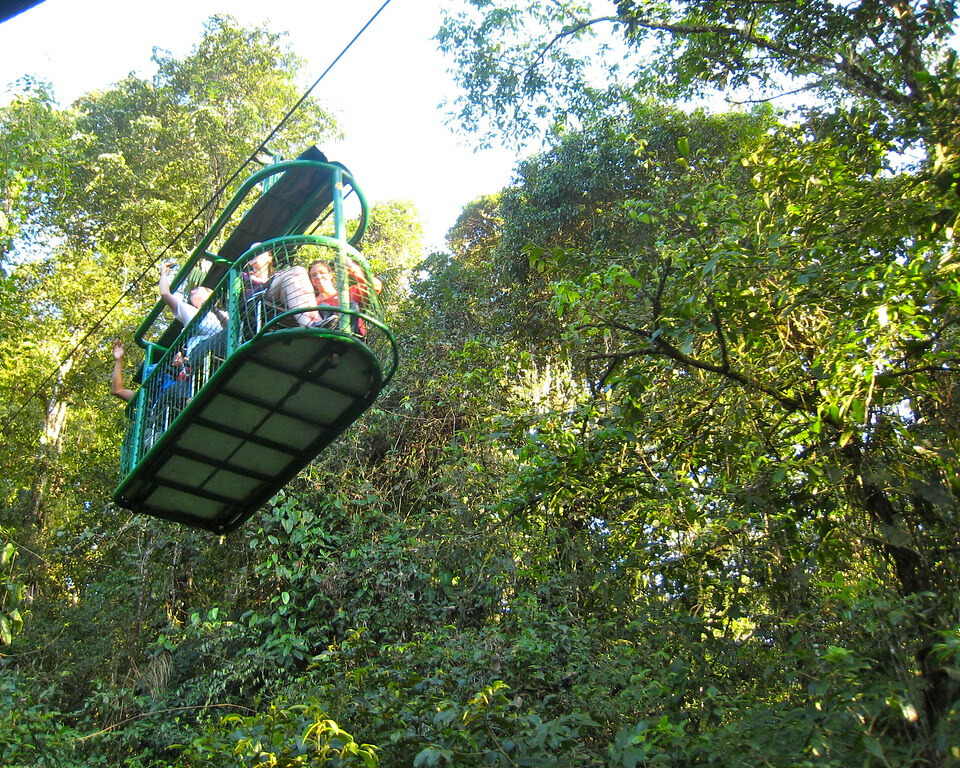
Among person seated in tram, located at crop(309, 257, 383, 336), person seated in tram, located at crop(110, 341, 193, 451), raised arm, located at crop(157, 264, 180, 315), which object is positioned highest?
raised arm, located at crop(157, 264, 180, 315)

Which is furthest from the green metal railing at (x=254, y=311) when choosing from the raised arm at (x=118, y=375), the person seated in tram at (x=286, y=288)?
the raised arm at (x=118, y=375)

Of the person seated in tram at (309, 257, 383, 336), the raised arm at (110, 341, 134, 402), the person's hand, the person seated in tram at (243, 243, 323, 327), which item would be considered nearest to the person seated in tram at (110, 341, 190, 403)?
the raised arm at (110, 341, 134, 402)

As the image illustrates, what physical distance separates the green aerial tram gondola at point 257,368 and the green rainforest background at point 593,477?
3.11 feet

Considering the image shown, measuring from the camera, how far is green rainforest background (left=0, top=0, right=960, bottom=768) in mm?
3793

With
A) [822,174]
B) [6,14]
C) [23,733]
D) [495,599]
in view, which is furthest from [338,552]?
[6,14]

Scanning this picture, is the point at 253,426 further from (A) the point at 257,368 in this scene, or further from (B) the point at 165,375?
(B) the point at 165,375

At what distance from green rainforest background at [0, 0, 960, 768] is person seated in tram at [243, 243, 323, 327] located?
1176 millimetres

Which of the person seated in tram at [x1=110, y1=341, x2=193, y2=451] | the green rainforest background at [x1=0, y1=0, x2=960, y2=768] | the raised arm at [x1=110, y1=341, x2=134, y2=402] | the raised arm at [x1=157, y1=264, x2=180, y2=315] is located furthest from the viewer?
the raised arm at [x1=110, y1=341, x2=134, y2=402]

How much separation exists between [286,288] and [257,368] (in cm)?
39

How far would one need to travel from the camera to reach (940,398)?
409 cm

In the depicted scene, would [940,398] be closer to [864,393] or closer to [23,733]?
[864,393]

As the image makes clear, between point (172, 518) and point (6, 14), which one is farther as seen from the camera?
point (172, 518)

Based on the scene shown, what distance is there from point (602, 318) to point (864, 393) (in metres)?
1.30

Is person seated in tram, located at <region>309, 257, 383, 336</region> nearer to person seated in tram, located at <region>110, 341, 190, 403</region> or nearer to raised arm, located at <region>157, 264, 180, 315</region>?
person seated in tram, located at <region>110, 341, 190, 403</region>
